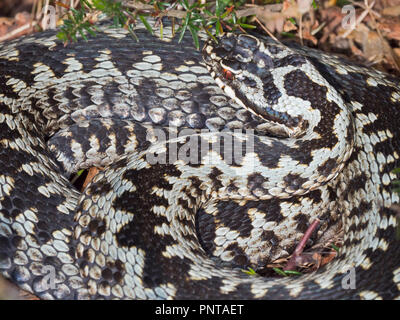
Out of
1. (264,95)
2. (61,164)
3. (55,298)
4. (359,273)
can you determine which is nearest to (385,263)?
(359,273)

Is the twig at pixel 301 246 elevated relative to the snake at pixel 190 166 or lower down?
lower down

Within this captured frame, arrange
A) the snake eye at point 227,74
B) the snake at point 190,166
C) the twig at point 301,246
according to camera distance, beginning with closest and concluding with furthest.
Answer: the snake at point 190,166 < the twig at point 301,246 < the snake eye at point 227,74

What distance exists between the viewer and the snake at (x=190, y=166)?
450 centimetres

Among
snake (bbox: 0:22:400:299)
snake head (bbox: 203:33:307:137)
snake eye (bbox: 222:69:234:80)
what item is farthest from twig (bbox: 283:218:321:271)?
snake eye (bbox: 222:69:234:80)

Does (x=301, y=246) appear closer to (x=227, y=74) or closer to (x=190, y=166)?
(x=190, y=166)

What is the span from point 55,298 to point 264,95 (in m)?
2.55

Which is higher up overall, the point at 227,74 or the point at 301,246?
the point at 227,74

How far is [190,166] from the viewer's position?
507cm

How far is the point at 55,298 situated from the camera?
478 centimetres

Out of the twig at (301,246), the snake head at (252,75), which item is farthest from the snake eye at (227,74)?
the twig at (301,246)

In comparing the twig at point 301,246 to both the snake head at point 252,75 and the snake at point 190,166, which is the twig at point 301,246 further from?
the snake head at point 252,75

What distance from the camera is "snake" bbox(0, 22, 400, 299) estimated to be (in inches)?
177

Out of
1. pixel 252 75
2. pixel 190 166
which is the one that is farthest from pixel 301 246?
pixel 252 75

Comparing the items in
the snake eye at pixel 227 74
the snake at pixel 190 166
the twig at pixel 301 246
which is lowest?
the twig at pixel 301 246
